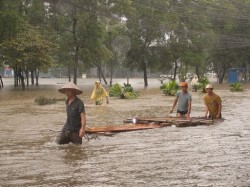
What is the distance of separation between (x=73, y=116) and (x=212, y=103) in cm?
546

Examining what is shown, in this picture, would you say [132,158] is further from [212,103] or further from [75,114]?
[212,103]

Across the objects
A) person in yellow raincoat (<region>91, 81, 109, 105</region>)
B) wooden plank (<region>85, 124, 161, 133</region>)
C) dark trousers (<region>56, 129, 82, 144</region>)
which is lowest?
wooden plank (<region>85, 124, 161, 133</region>)

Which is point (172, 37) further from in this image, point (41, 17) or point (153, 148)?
point (153, 148)

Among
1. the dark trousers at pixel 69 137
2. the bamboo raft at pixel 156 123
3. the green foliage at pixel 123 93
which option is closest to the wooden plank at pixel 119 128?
the bamboo raft at pixel 156 123

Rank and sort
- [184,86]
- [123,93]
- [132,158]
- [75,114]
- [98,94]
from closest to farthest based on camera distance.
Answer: [132,158] < [75,114] < [184,86] < [98,94] < [123,93]

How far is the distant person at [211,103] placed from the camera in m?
12.6

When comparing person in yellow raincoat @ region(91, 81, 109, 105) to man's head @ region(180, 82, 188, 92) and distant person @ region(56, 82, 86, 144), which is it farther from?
distant person @ region(56, 82, 86, 144)

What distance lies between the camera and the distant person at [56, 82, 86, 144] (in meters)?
8.70

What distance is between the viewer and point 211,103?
12.8 metres

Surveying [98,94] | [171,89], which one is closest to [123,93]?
[171,89]

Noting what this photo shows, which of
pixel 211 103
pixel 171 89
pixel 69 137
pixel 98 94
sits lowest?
pixel 69 137

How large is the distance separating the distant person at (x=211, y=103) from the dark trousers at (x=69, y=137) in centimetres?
515

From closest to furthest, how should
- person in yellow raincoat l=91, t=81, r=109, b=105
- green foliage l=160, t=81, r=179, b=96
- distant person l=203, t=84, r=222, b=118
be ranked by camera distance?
distant person l=203, t=84, r=222, b=118 < person in yellow raincoat l=91, t=81, r=109, b=105 < green foliage l=160, t=81, r=179, b=96

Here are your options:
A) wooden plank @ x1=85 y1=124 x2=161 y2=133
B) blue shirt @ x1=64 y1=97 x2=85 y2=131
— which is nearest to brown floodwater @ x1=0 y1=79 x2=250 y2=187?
wooden plank @ x1=85 y1=124 x2=161 y2=133
